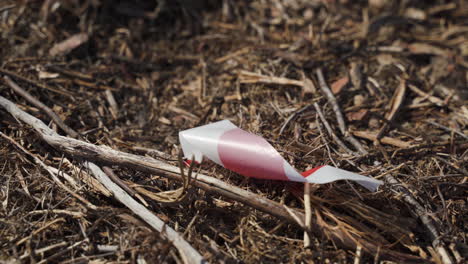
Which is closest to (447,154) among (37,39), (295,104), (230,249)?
(295,104)

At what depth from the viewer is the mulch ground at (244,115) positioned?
1.46 meters

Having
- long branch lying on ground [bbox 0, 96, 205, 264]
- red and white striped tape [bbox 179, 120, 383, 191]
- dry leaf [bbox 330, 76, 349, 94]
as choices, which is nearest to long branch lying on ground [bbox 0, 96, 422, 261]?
long branch lying on ground [bbox 0, 96, 205, 264]

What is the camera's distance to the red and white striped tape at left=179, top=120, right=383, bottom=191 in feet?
4.83

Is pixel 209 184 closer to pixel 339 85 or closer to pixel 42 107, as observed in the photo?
pixel 42 107

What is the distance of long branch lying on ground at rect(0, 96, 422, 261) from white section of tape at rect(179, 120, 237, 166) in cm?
14

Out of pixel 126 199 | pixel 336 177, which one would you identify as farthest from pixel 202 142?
pixel 336 177

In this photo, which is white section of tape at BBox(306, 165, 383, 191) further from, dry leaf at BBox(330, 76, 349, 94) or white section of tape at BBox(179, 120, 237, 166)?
dry leaf at BBox(330, 76, 349, 94)

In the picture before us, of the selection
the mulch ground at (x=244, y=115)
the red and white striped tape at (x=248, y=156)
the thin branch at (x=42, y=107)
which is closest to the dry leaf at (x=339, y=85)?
the mulch ground at (x=244, y=115)

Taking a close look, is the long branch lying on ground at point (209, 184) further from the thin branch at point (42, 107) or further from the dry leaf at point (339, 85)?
the dry leaf at point (339, 85)

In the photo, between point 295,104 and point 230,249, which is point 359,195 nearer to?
point 230,249

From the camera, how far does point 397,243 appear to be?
1.51 metres

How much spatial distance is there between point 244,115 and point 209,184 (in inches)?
26.1

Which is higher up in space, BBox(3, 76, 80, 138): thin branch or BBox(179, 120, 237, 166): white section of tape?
BBox(3, 76, 80, 138): thin branch

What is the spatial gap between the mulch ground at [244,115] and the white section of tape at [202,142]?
73 millimetres
